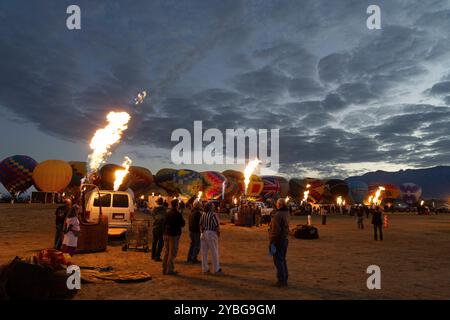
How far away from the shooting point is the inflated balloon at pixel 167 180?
250ft

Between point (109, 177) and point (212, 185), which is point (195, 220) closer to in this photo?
point (109, 177)

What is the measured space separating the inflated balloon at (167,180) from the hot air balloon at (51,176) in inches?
791

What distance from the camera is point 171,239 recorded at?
375 inches

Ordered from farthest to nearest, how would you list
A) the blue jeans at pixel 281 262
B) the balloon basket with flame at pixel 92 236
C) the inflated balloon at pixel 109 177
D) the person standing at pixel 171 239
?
the inflated balloon at pixel 109 177
the balloon basket with flame at pixel 92 236
the person standing at pixel 171 239
the blue jeans at pixel 281 262

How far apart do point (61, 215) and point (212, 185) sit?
6292 cm

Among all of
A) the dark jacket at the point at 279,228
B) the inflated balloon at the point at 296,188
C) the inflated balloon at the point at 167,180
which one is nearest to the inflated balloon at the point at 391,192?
the inflated balloon at the point at 296,188

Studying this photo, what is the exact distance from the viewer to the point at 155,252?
11633 millimetres

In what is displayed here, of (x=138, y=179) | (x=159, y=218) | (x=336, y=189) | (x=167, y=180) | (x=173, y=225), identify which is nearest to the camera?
(x=173, y=225)

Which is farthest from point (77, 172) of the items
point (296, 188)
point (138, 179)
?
point (296, 188)

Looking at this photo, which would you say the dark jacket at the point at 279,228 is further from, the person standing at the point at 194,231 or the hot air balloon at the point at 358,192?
the hot air balloon at the point at 358,192
